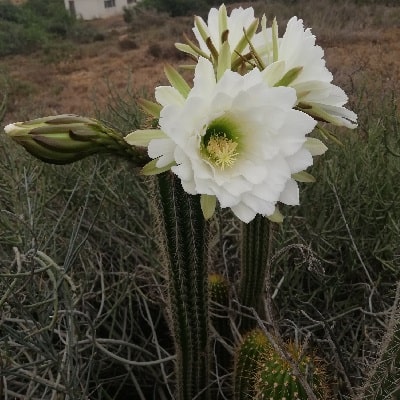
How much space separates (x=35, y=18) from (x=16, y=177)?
18087mm

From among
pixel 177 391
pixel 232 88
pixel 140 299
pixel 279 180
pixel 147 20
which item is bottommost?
pixel 147 20

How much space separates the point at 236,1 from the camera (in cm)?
1648

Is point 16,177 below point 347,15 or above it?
above

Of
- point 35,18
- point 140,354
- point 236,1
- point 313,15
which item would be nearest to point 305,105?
point 140,354

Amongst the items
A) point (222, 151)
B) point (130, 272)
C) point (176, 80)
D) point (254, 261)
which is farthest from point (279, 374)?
point (130, 272)

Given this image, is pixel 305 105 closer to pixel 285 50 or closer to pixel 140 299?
pixel 285 50

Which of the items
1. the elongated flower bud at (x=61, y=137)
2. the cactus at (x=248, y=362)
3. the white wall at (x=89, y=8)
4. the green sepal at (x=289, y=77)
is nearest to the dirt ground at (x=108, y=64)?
the cactus at (x=248, y=362)

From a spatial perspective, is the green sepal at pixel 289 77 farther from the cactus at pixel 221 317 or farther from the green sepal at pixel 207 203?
the cactus at pixel 221 317

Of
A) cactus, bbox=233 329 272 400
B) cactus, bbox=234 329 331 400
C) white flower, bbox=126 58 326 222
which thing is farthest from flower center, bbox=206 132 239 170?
cactus, bbox=233 329 272 400

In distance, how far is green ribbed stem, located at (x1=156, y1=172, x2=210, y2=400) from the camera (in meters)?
0.99

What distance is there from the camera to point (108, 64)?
13.4 meters

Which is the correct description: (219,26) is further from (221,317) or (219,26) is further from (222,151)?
(221,317)

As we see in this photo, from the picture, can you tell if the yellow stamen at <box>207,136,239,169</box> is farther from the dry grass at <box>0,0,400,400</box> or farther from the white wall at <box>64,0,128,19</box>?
the white wall at <box>64,0,128,19</box>

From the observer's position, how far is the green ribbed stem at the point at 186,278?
990 mm
